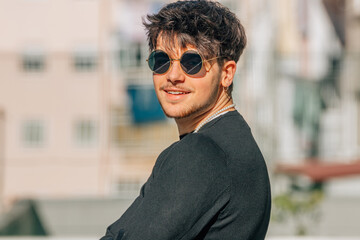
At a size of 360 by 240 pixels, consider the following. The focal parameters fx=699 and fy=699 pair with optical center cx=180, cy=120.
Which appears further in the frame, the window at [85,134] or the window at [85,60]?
the window at [85,60]

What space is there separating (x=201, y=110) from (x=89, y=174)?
75.9 feet

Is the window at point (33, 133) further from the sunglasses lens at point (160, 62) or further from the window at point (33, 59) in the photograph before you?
the sunglasses lens at point (160, 62)

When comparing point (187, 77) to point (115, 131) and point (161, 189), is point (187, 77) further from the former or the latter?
point (115, 131)

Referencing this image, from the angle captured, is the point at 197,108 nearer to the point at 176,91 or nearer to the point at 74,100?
the point at 176,91

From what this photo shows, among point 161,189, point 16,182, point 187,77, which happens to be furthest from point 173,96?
point 16,182

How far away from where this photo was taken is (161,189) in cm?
117

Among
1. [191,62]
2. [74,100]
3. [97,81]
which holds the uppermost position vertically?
[97,81]

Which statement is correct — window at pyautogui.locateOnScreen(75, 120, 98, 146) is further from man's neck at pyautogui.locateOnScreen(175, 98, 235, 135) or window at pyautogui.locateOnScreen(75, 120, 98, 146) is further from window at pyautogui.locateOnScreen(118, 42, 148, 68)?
man's neck at pyautogui.locateOnScreen(175, 98, 235, 135)

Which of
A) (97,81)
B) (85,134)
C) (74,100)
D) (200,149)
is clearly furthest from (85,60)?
(200,149)

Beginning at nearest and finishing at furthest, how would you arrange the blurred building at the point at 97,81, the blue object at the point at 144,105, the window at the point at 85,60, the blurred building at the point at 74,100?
1. the blurred building at the point at 97,81
2. the blue object at the point at 144,105
3. the blurred building at the point at 74,100
4. the window at the point at 85,60

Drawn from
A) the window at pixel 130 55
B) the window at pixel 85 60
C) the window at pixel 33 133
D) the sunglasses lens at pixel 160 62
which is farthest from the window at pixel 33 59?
the sunglasses lens at pixel 160 62

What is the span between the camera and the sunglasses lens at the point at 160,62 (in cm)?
133

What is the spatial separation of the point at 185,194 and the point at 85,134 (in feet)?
82.3

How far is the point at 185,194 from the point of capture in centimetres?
114
